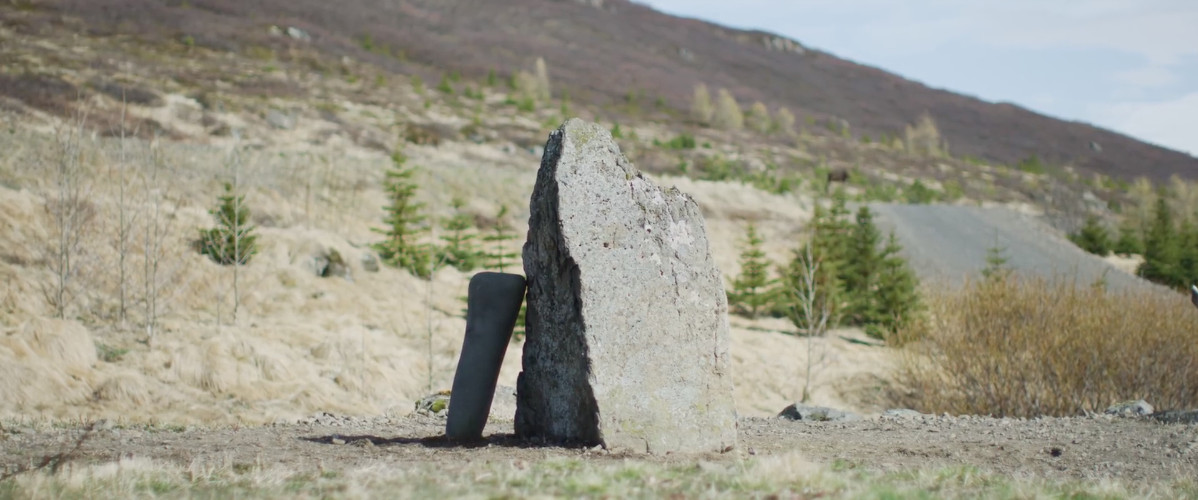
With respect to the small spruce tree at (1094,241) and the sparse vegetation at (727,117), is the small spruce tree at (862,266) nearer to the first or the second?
the small spruce tree at (1094,241)

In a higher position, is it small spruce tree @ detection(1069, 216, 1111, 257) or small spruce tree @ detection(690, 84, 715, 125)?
small spruce tree @ detection(690, 84, 715, 125)

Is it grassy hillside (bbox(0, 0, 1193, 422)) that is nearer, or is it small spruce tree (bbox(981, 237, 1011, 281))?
grassy hillside (bbox(0, 0, 1193, 422))

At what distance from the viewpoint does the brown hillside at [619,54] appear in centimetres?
5669

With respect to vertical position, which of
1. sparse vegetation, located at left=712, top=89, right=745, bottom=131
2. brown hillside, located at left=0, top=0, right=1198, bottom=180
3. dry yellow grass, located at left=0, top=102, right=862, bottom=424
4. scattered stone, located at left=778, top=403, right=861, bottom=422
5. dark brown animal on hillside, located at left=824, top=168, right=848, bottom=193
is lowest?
dry yellow grass, located at left=0, top=102, right=862, bottom=424

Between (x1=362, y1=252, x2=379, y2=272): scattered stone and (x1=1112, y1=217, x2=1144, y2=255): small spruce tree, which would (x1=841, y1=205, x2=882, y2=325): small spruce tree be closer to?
(x1=362, y1=252, x2=379, y2=272): scattered stone

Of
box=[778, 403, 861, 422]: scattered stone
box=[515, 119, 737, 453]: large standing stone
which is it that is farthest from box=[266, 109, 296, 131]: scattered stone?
box=[515, 119, 737, 453]: large standing stone

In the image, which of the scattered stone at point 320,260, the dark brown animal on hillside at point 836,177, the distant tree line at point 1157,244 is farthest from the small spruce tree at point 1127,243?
the scattered stone at point 320,260

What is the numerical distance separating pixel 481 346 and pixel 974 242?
29.2 m

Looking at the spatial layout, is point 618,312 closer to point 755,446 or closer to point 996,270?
point 755,446

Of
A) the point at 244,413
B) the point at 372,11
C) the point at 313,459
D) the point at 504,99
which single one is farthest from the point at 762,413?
the point at 372,11

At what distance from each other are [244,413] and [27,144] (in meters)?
13.9

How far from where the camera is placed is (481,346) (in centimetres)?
717

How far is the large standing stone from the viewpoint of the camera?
6.36 metres

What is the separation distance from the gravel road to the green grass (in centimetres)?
2173
